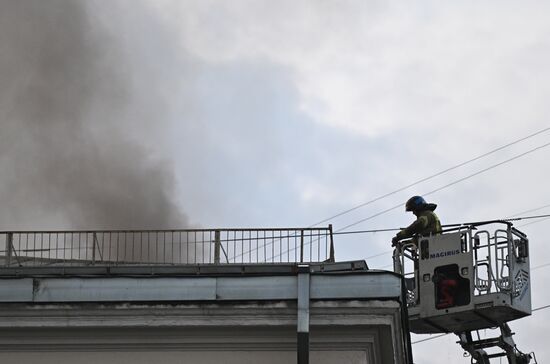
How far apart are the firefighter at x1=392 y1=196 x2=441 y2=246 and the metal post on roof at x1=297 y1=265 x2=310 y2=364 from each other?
4.77 m

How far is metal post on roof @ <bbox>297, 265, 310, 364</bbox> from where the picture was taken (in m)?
12.1

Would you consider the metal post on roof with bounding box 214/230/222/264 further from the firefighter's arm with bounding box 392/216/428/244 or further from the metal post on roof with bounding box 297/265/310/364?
the firefighter's arm with bounding box 392/216/428/244

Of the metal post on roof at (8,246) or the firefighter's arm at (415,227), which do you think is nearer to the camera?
the metal post on roof at (8,246)

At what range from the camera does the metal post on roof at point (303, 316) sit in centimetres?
1209

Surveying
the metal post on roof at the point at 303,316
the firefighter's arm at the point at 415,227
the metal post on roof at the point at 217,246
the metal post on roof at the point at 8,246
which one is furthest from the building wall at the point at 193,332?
the firefighter's arm at the point at 415,227

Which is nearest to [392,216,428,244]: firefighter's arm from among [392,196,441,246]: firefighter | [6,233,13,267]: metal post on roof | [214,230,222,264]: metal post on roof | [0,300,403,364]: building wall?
[392,196,441,246]: firefighter

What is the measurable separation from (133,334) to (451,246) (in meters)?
5.97

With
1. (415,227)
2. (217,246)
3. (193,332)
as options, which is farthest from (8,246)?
(415,227)

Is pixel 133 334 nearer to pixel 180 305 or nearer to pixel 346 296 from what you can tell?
pixel 180 305

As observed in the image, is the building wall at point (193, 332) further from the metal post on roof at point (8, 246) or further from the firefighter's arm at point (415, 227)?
the firefighter's arm at point (415, 227)

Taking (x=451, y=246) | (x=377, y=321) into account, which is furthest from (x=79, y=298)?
(x=451, y=246)

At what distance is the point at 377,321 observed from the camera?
12.3m

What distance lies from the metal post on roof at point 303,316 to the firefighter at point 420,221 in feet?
15.6

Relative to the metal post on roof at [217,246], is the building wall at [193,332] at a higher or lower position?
lower
